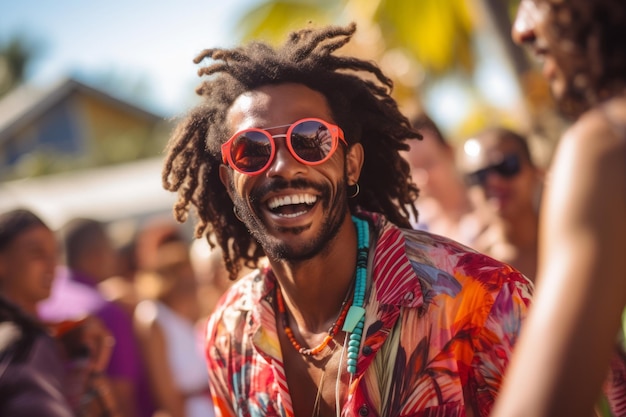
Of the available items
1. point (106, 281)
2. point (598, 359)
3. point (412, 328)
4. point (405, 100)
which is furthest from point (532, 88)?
point (598, 359)

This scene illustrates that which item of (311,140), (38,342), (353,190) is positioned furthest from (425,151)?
(38,342)

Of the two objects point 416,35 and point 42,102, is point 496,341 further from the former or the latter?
point 42,102

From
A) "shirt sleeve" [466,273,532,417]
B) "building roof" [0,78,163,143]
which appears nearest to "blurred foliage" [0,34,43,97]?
"building roof" [0,78,163,143]

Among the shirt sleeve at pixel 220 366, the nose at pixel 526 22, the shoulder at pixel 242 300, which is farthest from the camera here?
the shoulder at pixel 242 300

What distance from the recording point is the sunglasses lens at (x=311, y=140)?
310cm

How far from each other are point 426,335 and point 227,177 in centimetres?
117

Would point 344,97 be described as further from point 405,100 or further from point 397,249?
point 405,100

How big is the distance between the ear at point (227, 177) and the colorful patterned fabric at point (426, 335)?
69 centimetres

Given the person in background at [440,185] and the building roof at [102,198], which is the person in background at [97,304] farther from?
the building roof at [102,198]

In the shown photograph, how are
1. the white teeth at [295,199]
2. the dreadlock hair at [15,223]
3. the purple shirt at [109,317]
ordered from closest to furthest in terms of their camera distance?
the white teeth at [295,199], the dreadlock hair at [15,223], the purple shirt at [109,317]

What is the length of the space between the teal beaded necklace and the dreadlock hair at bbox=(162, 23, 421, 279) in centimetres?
36

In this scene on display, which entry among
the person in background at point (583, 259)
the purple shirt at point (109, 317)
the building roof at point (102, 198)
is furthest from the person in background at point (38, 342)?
the building roof at point (102, 198)

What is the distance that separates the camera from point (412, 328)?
283 centimetres

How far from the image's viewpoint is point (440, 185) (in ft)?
20.5
